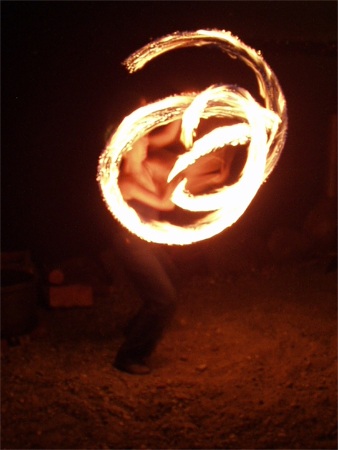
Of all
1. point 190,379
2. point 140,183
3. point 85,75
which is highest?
point 85,75

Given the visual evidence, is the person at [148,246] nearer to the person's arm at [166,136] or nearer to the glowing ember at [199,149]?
the person's arm at [166,136]

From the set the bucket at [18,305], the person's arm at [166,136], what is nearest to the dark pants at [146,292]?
the person's arm at [166,136]

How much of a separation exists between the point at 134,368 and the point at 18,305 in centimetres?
154

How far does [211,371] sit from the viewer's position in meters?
5.09

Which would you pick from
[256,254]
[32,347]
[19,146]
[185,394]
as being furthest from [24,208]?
[185,394]

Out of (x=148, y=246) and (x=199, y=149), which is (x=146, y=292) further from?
(x=199, y=149)

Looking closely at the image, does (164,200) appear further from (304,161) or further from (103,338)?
(304,161)

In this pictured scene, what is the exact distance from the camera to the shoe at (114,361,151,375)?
4992 mm

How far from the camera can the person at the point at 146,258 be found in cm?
454

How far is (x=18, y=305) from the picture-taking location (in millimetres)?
5832

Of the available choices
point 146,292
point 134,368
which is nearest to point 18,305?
point 134,368

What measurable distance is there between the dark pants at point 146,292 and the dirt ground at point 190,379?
271mm

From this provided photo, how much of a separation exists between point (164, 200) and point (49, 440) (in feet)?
6.40

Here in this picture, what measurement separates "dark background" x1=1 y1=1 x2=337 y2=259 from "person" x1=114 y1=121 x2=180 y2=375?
2192mm
